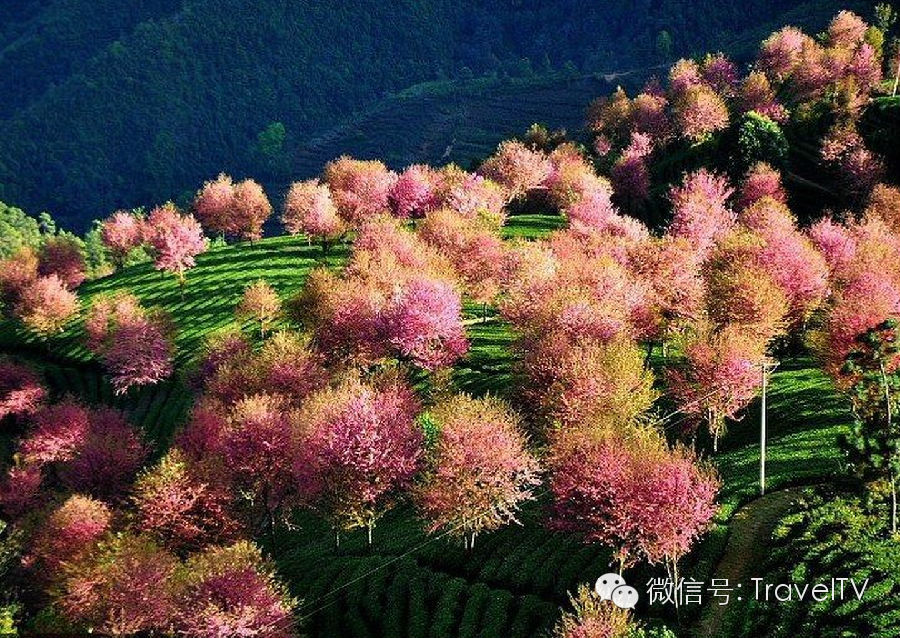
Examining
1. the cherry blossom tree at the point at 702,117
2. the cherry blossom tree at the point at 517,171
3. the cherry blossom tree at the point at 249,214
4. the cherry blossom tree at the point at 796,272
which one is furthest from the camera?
the cherry blossom tree at the point at 249,214

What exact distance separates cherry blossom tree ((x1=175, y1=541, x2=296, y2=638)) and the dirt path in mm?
29052

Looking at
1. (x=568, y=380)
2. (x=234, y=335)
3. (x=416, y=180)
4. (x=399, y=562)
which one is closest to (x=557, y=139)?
(x=416, y=180)

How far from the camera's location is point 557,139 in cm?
19300

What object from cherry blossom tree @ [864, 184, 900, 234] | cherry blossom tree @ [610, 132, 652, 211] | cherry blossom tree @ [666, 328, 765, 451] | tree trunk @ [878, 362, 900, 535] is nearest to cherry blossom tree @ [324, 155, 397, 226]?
cherry blossom tree @ [610, 132, 652, 211]

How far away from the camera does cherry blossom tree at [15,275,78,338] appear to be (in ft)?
404

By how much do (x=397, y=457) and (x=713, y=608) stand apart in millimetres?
27973

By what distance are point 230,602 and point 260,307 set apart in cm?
5829

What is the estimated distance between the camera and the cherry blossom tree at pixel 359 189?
451 feet

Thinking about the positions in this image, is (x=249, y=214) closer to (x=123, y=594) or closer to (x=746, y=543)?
(x=123, y=594)

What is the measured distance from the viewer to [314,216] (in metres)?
129

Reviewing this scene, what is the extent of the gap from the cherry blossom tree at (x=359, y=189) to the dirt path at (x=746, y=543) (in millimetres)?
91432

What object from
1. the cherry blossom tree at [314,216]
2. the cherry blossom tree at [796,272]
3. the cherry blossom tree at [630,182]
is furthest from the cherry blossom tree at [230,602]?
the cherry blossom tree at [630,182]

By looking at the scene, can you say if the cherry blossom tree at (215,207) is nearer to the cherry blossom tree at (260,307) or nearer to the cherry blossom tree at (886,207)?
the cherry blossom tree at (260,307)

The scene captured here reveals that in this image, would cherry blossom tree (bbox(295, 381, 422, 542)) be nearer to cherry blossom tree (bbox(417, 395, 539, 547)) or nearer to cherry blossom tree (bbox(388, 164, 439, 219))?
cherry blossom tree (bbox(417, 395, 539, 547))
